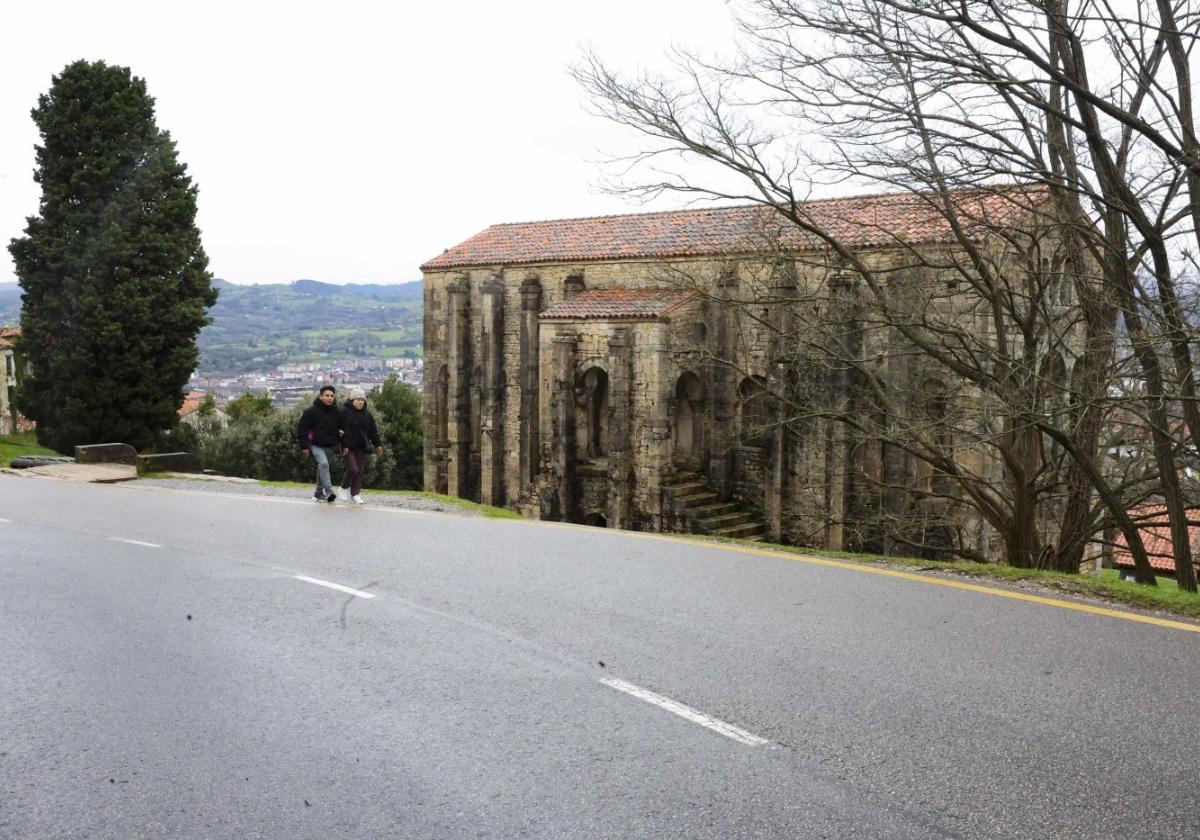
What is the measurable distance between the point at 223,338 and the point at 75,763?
12569 centimetres

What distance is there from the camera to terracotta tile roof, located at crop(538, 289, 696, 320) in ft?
88.2

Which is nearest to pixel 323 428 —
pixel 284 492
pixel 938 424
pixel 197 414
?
pixel 284 492

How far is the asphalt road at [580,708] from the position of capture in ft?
14.4

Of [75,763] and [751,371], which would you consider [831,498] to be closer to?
[751,371]

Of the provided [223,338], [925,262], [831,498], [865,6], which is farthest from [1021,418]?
[223,338]

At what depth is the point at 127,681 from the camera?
6227mm

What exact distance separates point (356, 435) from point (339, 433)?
246 mm

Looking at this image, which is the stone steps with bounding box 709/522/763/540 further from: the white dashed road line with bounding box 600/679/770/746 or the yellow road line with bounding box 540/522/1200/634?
the white dashed road line with bounding box 600/679/770/746

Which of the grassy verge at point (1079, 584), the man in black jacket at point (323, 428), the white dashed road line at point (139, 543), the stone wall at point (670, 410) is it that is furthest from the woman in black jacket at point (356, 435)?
the stone wall at point (670, 410)

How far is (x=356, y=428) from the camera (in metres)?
15.2

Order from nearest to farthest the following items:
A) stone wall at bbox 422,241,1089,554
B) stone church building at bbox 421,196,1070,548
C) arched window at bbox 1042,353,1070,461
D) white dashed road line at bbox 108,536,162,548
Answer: white dashed road line at bbox 108,536,162,548
arched window at bbox 1042,353,1070,461
stone wall at bbox 422,241,1089,554
stone church building at bbox 421,196,1070,548

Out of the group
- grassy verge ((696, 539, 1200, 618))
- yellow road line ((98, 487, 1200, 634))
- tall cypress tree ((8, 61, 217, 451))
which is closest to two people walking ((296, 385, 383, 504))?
yellow road line ((98, 487, 1200, 634))

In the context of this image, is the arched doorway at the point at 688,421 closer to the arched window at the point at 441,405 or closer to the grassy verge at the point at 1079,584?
the arched window at the point at 441,405

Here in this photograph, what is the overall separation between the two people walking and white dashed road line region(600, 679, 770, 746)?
9.28 metres
